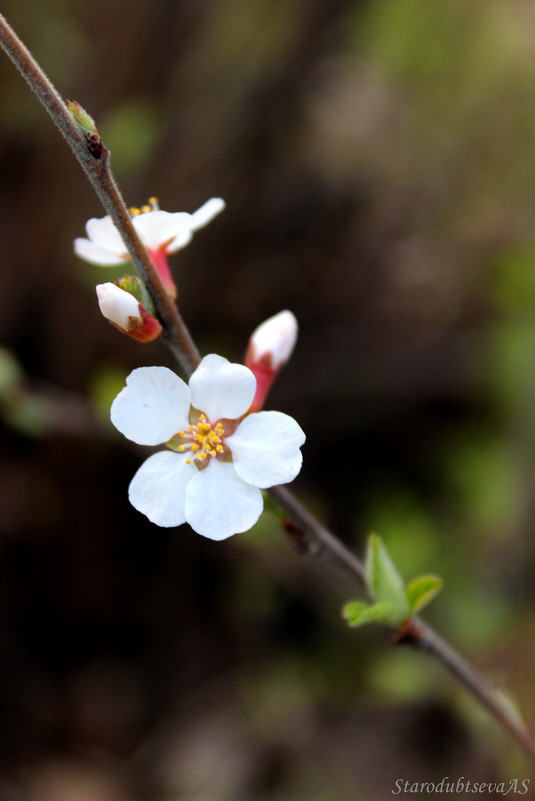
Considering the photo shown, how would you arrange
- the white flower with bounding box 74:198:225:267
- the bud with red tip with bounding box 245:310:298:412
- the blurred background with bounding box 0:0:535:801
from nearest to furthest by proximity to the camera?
1. the white flower with bounding box 74:198:225:267
2. the bud with red tip with bounding box 245:310:298:412
3. the blurred background with bounding box 0:0:535:801

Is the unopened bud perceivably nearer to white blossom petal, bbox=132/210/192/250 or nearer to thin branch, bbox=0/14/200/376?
thin branch, bbox=0/14/200/376

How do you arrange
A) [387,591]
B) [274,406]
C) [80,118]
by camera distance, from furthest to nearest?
1. [274,406]
2. [387,591]
3. [80,118]

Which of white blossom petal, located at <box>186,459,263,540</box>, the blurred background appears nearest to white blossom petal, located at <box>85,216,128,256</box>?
white blossom petal, located at <box>186,459,263,540</box>

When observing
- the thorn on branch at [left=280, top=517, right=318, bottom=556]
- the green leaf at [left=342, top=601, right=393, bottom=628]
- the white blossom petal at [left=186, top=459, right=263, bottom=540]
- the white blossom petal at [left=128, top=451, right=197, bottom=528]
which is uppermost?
the white blossom petal at [left=128, top=451, right=197, bottom=528]

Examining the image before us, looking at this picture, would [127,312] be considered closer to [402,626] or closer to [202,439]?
[202,439]

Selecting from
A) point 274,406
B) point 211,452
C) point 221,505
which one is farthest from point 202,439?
point 274,406

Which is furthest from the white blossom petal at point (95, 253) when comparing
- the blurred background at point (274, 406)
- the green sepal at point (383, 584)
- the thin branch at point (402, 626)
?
the blurred background at point (274, 406)

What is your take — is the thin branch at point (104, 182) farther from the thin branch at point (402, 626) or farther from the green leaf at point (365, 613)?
the green leaf at point (365, 613)

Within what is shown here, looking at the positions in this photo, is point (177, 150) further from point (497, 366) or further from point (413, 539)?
point (413, 539)
